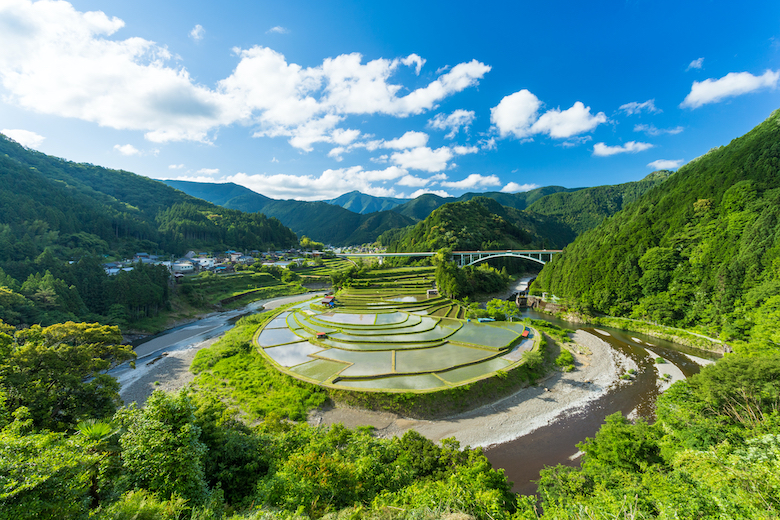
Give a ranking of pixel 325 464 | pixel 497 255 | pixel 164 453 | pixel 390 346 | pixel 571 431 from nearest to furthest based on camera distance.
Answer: pixel 164 453, pixel 325 464, pixel 571 431, pixel 390 346, pixel 497 255

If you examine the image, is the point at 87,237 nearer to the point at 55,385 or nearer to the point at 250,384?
the point at 250,384

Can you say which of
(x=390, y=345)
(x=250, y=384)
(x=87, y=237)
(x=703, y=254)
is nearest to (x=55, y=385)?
(x=250, y=384)

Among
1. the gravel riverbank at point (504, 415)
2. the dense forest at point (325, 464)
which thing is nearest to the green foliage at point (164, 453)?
the dense forest at point (325, 464)

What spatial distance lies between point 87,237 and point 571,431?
337ft

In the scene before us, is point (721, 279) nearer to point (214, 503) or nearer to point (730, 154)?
point (730, 154)

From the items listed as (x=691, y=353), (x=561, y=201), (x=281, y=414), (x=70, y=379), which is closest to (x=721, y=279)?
(x=691, y=353)

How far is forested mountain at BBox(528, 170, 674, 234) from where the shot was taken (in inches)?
6152

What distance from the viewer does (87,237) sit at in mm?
66375

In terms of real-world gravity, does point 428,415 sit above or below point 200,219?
below

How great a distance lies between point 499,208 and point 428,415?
147 m

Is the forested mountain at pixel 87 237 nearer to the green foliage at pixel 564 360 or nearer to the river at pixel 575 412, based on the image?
the river at pixel 575 412

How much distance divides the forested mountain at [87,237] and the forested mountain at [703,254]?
76678 millimetres

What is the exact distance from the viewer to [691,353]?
101ft

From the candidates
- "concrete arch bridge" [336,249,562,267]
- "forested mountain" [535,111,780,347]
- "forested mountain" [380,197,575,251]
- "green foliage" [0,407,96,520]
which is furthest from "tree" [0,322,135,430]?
"forested mountain" [380,197,575,251]
